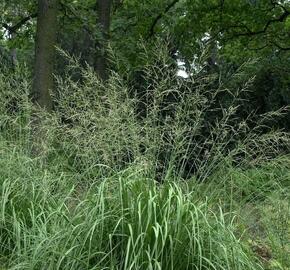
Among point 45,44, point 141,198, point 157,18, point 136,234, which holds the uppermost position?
point 157,18

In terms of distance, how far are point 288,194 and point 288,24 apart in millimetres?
6911

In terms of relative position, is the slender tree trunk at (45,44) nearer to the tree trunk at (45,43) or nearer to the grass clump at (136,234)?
the tree trunk at (45,43)

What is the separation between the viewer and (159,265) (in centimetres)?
317

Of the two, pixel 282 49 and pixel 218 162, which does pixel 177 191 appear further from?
pixel 282 49

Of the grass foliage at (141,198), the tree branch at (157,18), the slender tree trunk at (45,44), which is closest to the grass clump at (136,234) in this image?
the grass foliage at (141,198)

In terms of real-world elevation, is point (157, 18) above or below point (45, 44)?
above

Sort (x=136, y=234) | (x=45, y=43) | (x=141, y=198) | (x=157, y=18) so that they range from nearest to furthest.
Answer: (x=136, y=234)
(x=141, y=198)
(x=45, y=43)
(x=157, y=18)

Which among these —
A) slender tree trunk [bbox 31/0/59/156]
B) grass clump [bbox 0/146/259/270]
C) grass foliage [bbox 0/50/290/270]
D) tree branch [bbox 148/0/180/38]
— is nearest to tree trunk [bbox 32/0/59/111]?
slender tree trunk [bbox 31/0/59/156]

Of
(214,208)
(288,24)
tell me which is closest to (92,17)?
(288,24)

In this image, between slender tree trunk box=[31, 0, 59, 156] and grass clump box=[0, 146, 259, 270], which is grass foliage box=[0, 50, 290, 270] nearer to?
grass clump box=[0, 146, 259, 270]

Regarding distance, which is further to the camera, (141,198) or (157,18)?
(157,18)

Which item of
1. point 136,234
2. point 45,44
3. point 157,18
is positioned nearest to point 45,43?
point 45,44

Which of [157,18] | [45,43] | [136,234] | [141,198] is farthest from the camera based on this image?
[157,18]

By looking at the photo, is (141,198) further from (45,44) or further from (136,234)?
(45,44)
